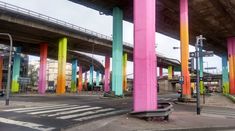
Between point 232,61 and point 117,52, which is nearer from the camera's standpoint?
point 117,52

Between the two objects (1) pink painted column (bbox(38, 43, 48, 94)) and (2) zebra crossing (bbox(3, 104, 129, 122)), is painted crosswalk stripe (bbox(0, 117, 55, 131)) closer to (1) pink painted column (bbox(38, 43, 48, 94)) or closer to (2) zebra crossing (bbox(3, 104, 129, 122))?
(2) zebra crossing (bbox(3, 104, 129, 122))

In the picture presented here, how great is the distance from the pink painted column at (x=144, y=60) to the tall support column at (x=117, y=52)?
2588 cm

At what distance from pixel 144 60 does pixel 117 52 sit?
26739mm

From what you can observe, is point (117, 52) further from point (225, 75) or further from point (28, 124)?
point (225, 75)

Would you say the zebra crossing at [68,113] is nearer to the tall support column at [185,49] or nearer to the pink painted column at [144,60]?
the pink painted column at [144,60]

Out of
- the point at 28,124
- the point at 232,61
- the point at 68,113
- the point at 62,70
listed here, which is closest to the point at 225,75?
the point at 232,61

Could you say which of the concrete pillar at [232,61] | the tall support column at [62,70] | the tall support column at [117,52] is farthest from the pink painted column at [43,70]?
the concrete pillar at [232,61]

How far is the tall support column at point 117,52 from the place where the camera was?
43.1 meters

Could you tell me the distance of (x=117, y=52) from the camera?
43281mm

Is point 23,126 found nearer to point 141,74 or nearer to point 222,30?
point 141,74

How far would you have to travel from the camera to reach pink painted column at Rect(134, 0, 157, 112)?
54.3 ft

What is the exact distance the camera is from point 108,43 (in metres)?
68.8

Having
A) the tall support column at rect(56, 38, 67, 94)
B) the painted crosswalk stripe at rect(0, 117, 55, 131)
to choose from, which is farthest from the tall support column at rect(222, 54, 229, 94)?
the painted crosswalk stripe at rect(0, 117, 55, 131)

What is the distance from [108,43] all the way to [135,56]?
52.0 m
